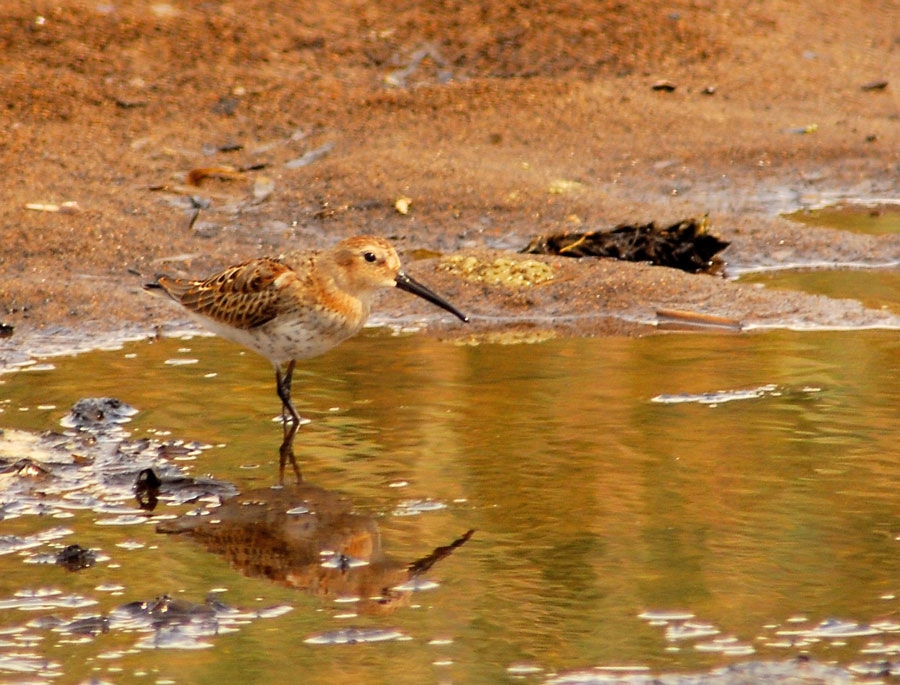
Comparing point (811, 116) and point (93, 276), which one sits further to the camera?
point (811, 116)

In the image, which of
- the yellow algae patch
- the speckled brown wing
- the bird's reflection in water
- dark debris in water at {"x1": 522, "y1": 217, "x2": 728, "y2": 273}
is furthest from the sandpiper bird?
dark debris in water at {"x1": 522, "y1": 217, "x2": 728, "y2": 273}

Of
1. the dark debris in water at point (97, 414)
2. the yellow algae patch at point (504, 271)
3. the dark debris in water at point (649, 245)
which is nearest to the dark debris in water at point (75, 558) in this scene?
the dark debris in water at point (97, 414)

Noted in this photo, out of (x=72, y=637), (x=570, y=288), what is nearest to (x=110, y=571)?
(x=72, y=637)

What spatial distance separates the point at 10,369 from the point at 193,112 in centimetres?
539

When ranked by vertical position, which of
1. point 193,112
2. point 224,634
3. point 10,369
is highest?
point 193,112

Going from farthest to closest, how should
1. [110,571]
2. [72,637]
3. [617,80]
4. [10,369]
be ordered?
[617,80] < [10,369] < [110,571] < [72,637]

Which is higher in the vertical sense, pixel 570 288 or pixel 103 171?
pixel 103 171

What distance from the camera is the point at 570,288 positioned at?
8891mm

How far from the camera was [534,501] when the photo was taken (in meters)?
5.54

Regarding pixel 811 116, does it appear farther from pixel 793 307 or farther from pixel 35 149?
pixel 35 149

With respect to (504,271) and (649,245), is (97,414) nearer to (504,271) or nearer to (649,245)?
(504,271)

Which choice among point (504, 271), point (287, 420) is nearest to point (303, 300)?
point (287, 420)

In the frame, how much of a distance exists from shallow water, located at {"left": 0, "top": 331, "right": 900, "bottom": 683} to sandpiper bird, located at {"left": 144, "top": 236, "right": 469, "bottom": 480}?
0.27m

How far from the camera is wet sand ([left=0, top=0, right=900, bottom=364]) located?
8.88m
